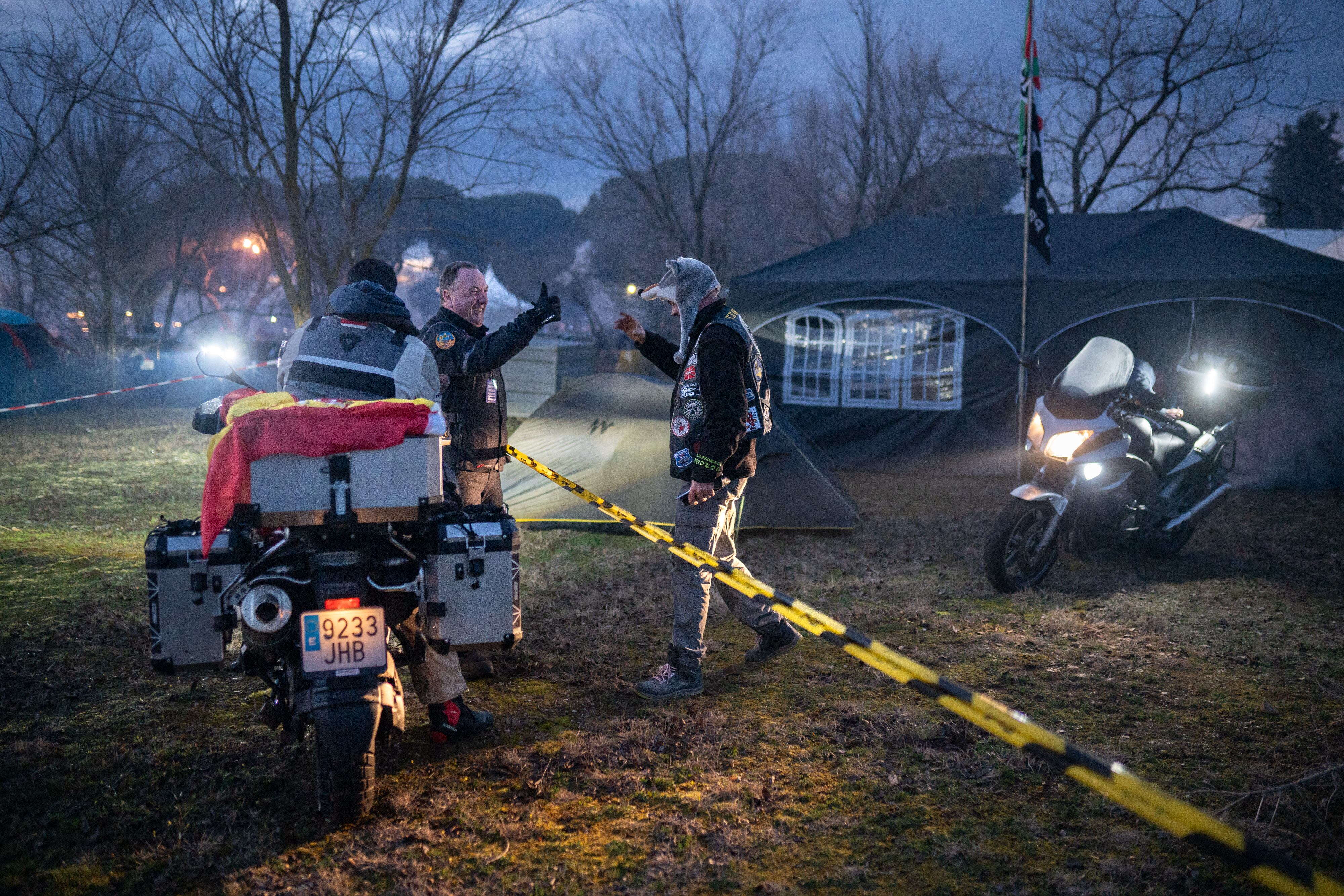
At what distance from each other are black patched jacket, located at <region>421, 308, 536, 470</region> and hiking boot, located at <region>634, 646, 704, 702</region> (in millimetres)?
1311

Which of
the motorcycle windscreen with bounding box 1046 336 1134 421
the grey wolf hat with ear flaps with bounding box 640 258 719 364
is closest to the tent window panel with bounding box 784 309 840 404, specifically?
the motorcycle windscreen with bounding box 1046 336 1134 421

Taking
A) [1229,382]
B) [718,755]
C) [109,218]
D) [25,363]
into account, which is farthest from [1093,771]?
[25,363]

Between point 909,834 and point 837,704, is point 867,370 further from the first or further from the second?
point 909,834

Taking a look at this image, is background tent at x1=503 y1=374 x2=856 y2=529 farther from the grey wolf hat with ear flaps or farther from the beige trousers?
the beige trousers

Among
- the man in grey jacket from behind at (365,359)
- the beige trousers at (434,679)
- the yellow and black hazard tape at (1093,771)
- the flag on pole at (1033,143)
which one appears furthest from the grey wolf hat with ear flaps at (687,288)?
the flag on pole at (1033,143)

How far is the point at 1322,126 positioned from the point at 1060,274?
11.6 metres

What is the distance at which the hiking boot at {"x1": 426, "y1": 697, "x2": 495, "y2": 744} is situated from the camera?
351 centimetres

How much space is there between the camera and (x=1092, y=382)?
5.80m

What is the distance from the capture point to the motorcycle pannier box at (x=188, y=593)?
110 inches

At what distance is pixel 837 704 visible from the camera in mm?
3932

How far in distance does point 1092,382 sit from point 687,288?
3.27 meters

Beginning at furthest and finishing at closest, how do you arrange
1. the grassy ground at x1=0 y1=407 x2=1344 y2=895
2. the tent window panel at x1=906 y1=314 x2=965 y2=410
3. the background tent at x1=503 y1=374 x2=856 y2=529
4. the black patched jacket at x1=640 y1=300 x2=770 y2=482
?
the tent window panel at x1=906 y1=314 x2=965 y2=410
the background tent at x1=503 y1=374 x2=856 y2=529
the black patched jacket at x1=640 y1=300 x2=770 y2=482
the grassy ground at x1=0 y1=407 x2=1344 y2=895

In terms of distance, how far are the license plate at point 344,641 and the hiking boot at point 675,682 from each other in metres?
1.55

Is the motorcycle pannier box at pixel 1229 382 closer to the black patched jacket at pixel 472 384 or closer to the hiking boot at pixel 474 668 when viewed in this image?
the black patched jacket at pixel 472 384
